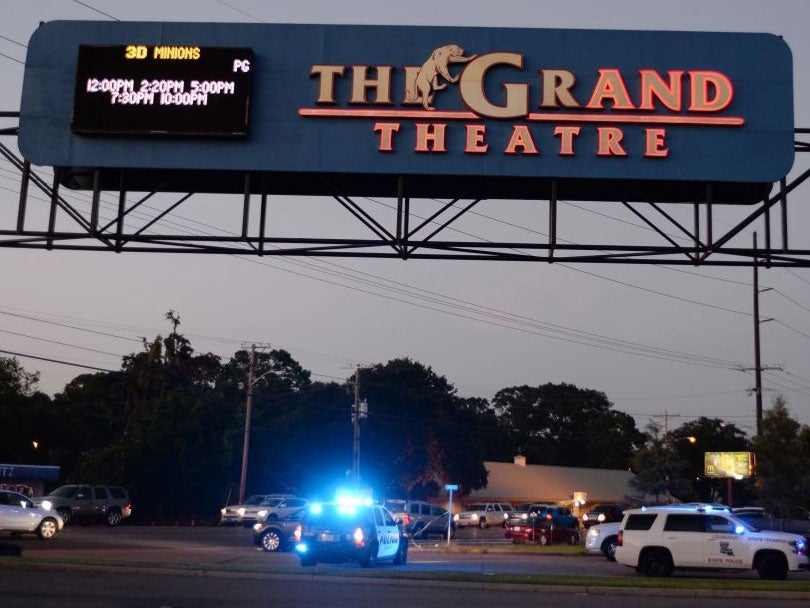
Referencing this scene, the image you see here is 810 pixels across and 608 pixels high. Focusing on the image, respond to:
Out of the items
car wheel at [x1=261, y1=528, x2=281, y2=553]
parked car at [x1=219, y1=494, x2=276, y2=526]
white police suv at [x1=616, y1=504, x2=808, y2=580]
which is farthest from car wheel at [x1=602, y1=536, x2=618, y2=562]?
parked car at [x1=219, y1=494, x2=276, y2=526]

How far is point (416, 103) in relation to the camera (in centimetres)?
1697

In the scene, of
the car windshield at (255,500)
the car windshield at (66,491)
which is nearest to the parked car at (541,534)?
the car windshield at (255,500)

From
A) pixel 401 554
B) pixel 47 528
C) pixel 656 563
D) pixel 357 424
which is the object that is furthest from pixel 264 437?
pixel 656 563

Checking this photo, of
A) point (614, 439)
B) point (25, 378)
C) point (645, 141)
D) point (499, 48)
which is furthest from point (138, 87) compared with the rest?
point (614, 439)

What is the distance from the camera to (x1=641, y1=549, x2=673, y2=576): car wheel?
24.6 meters

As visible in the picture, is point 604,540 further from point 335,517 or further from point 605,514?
point 605,514

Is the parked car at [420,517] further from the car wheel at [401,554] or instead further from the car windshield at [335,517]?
the car windshield at [335,517]

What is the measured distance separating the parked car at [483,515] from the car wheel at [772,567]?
135 ft

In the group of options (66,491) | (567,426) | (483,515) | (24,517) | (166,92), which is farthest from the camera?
(567,426)

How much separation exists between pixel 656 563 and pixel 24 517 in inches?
836

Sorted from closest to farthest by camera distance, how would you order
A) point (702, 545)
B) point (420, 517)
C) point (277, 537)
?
1. point (702, 545)
2. point (277, 537)
3. point (420, 517)

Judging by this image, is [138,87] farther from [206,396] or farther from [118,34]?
[206,396]

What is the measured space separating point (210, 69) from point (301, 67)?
1.52 m

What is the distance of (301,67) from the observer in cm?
1736
